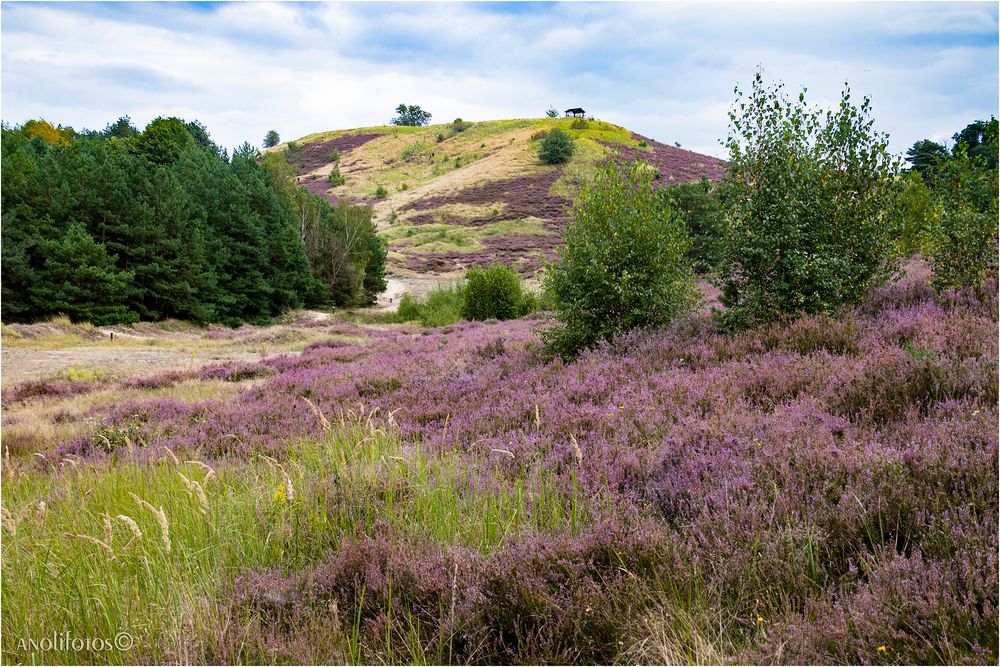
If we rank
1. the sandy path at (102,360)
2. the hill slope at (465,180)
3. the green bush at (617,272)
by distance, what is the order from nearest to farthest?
the green bush at (617,272) → the sandy path at (102,360) → the hill slope at (465,180)

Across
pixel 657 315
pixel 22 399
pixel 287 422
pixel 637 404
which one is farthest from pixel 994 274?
pixel 22 399

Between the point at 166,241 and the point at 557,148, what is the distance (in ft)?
186

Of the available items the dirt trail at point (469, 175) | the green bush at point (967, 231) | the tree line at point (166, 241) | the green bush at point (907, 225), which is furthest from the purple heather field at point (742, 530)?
the dirt trail at point (469, 175)

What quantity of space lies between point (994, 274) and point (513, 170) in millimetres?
75966

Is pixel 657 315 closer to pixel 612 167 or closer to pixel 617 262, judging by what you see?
pixel 617 262

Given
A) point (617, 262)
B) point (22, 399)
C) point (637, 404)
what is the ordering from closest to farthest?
1. point (637, 404)
2. point (617, 262)
3. point (22, 399)

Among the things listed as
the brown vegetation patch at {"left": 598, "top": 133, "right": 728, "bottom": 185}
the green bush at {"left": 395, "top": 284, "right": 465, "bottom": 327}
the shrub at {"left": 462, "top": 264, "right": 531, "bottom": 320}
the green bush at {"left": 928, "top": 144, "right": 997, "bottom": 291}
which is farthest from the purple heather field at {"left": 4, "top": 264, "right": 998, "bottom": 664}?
the brown vegetation patch at {"left": 598, "top": 133, "right": 728, "bottom": 185}

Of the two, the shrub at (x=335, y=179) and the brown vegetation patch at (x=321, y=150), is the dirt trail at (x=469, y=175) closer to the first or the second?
the shrub at (x=335, y=179)

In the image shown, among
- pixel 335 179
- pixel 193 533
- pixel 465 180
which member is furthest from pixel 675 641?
pixel 335 179

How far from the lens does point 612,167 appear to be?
424 inches

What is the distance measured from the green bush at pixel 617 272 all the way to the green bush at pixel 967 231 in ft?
12.3

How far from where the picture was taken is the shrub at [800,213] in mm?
7969

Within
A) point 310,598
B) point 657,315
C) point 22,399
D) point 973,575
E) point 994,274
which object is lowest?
point 22,399

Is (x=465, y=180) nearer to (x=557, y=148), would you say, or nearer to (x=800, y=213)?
(x=557, y=148)
